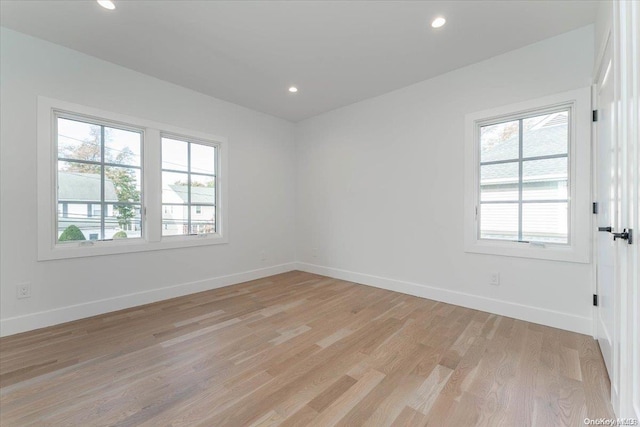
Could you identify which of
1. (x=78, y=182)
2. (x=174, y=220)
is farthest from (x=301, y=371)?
(x=78, y=182)

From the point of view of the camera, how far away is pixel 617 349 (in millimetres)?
1376

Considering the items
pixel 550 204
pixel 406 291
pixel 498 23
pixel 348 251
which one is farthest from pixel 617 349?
pixel 348 251

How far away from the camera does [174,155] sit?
3.62 m

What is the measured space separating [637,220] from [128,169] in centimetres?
435

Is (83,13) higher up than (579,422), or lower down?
higher up

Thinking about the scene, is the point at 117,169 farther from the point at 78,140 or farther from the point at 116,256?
the point at 116,256

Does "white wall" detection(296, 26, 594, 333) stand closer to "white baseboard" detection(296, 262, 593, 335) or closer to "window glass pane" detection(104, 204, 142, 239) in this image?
"white baseboard" detection(296, 262, 593, 335)

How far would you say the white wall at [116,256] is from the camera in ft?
7.98

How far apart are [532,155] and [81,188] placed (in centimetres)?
494

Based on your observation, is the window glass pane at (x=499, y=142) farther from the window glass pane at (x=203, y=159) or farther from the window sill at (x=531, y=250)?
the window glass pane at (x=203, y=159)

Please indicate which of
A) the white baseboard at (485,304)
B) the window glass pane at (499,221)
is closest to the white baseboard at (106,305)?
the white baseboard at (485,304)

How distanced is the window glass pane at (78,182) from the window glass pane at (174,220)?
74 centimetres

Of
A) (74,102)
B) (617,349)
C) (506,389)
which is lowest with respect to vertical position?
(506,389)

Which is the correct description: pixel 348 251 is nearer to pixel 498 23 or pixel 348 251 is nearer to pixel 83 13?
pixel 498 23
